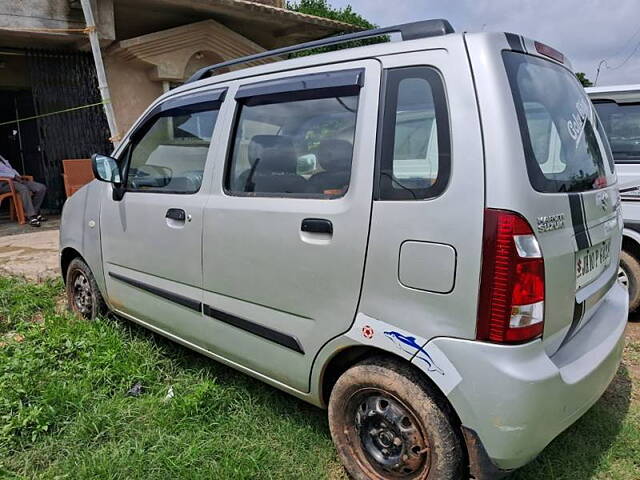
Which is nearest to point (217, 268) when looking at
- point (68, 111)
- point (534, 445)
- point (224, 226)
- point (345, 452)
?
point (224, 226)

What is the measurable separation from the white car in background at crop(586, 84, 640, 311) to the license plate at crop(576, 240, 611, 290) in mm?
2039

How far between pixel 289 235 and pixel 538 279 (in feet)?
3.43

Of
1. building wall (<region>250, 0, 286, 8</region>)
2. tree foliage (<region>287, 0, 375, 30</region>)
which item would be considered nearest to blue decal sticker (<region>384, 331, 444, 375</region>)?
building wall (<region>250, 0, 286, 8</region>)

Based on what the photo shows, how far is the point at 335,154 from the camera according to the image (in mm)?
2207

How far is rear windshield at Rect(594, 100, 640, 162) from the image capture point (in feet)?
13.8

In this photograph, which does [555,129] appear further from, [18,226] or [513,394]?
[18,226]

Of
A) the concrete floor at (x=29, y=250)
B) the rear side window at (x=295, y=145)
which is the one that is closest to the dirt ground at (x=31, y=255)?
the concrete floor at (x=29, y=250)

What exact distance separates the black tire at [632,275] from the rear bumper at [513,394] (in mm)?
2616

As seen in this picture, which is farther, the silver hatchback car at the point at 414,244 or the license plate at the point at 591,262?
the license plate at the point at 591,262

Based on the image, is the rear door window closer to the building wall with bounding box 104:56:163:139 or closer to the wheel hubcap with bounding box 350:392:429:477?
the wheel hubcap with bounding box 350:392:429:477

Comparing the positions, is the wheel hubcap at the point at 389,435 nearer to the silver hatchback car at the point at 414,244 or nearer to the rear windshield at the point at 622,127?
the silver hatchback car at the point at 414,244

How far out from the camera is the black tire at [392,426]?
1.91 metres

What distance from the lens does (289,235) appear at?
2.25 metres

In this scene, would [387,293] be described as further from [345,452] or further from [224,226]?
[224,226]
